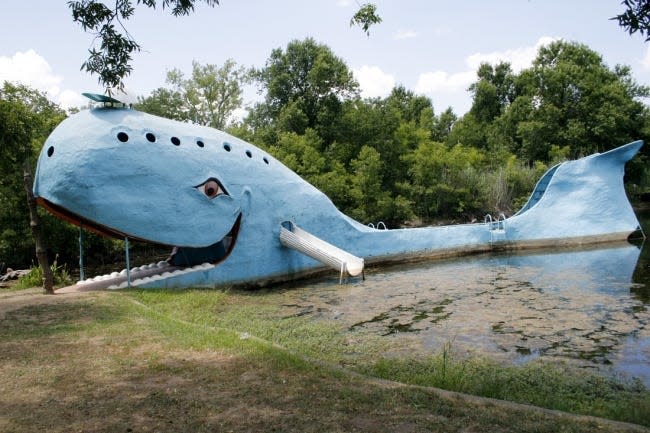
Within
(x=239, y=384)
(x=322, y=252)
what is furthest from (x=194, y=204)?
(x=239, y=384)

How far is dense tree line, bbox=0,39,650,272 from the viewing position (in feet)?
86.6

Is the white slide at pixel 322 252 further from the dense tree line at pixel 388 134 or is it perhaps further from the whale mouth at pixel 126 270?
the dense tree line at pixel 388 134

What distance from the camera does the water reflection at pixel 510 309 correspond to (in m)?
7.75

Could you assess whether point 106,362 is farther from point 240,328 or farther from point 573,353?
point 573,353

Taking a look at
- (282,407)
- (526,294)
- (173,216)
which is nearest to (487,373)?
(282,407)

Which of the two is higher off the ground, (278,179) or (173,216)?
(278,179)

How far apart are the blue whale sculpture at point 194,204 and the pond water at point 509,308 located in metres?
1.24

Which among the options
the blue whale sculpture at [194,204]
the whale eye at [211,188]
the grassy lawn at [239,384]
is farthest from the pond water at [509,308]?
the whale eye at [211,188]

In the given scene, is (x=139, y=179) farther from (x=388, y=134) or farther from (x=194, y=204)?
(x=388, y=134)

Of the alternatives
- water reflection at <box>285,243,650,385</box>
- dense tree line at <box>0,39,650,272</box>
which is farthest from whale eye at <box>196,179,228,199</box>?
dense tree line at <box>0,39,650,272</box>

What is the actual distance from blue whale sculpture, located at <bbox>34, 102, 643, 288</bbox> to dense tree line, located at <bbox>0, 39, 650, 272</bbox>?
28.2 feet

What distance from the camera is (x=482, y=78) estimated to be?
1967 inches

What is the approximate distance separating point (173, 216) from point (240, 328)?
13.9ft

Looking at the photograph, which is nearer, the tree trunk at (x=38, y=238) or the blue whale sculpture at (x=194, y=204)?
the tree trunk at (x=38, y=238)
